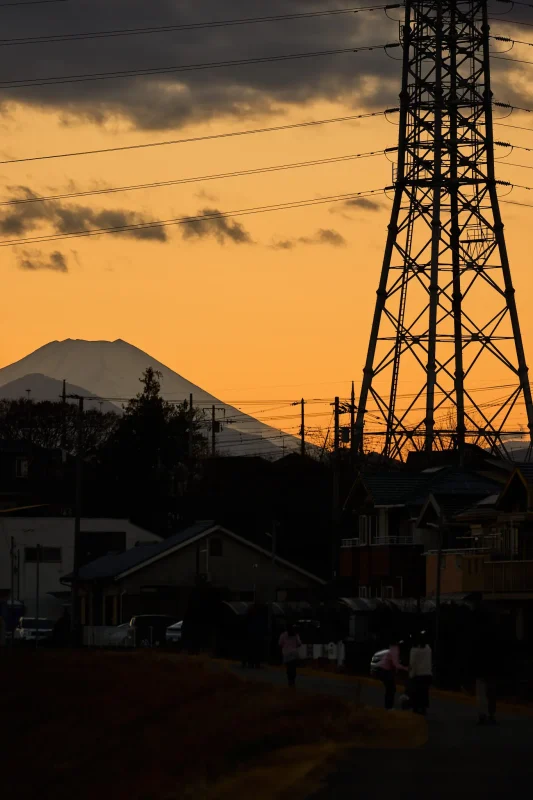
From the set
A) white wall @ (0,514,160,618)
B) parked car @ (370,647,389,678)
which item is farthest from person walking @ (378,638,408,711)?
white wall @ (0,514,160,618)

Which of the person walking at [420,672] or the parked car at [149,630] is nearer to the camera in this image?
the person walking at [420,672]

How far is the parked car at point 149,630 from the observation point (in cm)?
6581

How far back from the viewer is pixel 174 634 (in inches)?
2574

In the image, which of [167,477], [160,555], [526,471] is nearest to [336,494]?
[160,555]

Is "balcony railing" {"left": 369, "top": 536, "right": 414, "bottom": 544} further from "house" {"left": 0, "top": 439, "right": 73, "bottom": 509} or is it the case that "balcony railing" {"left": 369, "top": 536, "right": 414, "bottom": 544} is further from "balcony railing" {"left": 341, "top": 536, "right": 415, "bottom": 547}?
"house" {"left": 0, "top": 439, "right": 73, "bottom": 509}

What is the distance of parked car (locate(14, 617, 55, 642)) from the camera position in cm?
7388

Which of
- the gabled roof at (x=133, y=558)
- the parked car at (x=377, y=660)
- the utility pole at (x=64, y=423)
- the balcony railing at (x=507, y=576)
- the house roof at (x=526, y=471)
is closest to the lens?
the parked car at (x=377, y=660)

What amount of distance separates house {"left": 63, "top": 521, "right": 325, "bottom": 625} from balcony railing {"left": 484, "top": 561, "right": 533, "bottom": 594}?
75.8 feet

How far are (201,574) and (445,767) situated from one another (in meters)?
56.9

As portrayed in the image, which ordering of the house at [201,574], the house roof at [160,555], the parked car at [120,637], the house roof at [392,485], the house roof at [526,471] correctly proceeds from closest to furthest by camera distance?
the house roof at [526,471] < the parked car at [120,637] < the house roof at [392,485] < the house roof at [160,555] < the house at [201,574]

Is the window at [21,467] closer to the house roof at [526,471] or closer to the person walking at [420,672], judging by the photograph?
the house roof at [526,471]

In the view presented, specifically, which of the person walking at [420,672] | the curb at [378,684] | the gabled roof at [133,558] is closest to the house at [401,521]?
the gabled roof at [133,558]

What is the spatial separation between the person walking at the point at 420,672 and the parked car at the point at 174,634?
34.1 m

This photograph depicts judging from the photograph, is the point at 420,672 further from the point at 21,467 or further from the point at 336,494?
the point at 21,467
